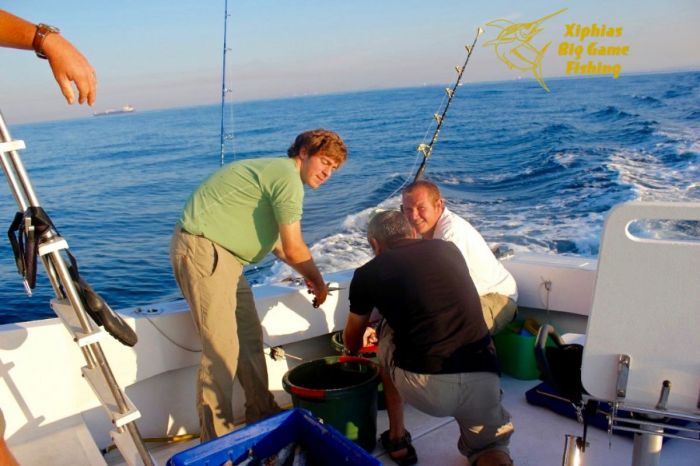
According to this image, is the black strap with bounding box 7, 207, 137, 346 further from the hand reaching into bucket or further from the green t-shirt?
the hand reaching into bucket

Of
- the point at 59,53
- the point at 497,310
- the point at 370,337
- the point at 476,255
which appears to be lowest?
the point at 370,337

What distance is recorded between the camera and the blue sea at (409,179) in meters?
7.54

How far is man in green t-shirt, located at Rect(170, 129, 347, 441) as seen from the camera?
258 centimetres

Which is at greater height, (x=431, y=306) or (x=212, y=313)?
(x=431, y=306)

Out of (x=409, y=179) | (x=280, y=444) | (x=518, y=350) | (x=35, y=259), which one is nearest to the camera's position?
(x=35, y=259)

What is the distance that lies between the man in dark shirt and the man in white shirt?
70 cm

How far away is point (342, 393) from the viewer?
252cm

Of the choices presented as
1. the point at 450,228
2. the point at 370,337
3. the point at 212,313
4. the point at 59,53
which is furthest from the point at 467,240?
the point at 59,53

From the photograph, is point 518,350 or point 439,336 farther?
point 518,350

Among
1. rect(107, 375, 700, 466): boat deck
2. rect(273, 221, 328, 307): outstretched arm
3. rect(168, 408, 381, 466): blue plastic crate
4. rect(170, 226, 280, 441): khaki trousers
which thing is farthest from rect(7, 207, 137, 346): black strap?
rect(107, 375, 700, 466): boat deck

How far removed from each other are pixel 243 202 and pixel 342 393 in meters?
0.89

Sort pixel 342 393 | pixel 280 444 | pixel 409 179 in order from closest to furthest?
pixel 280 444, pixel 342 393, pixel 409 179

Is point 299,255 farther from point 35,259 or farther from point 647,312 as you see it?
point 647,312

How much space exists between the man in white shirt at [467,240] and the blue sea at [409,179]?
3203 mm
